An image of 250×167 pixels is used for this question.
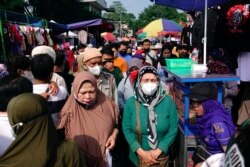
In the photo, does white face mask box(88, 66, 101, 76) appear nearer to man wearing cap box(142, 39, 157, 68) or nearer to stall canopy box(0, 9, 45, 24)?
stall canopy box(0, 9, 45, 24)

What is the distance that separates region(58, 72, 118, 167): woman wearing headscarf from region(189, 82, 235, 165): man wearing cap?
2.70 feet

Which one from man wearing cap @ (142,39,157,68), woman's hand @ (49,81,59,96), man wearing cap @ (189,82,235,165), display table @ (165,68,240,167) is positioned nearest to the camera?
man wearing cap @ (189,82,235,165)

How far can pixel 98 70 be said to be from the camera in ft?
12.5

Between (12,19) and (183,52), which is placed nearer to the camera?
(183,52)

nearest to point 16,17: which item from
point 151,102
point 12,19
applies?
point 12,19

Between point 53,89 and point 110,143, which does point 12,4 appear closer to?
point 53,89

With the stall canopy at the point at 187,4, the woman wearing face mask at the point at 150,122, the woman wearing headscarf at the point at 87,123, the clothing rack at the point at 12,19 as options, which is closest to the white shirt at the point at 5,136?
the woman wearing headscarf at the point at 87,123

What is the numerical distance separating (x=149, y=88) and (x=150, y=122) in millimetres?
337

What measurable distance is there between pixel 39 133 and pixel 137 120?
1.45 m

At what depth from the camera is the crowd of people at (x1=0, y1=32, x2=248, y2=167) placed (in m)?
2.03

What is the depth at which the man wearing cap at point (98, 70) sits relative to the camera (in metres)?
3.84

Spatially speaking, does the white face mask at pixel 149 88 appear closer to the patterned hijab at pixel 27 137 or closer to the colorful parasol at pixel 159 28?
the patterned hijab at pixel 27 137

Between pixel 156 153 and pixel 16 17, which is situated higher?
pixel 16 17

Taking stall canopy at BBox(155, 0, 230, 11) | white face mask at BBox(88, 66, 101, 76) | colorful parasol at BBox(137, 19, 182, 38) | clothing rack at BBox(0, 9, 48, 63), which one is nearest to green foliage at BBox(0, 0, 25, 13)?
colorful parasol at BBox(137, 19, 182, 38)
